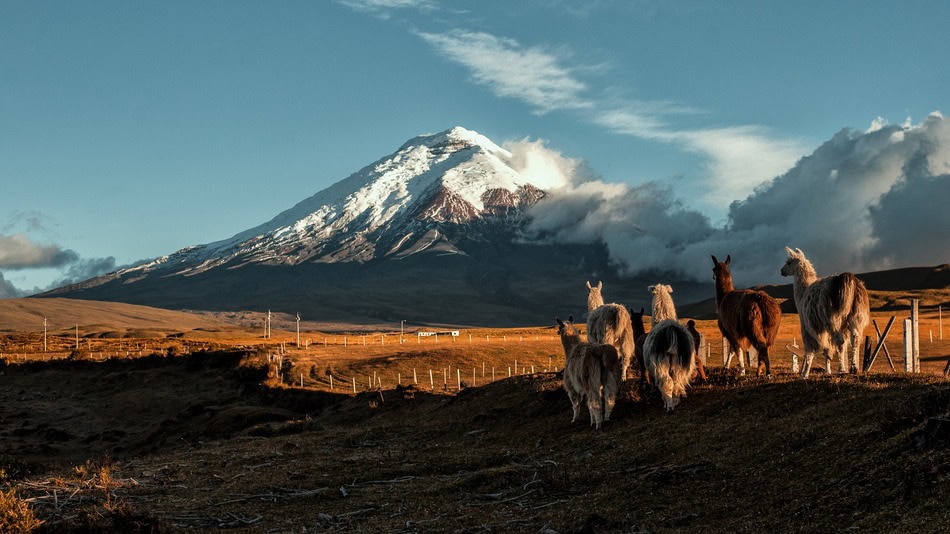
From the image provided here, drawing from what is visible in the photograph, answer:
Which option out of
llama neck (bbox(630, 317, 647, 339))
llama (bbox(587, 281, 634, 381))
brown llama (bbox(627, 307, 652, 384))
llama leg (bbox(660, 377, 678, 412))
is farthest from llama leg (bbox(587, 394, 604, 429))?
llama neck (bbox(630, 317, 647, 339))

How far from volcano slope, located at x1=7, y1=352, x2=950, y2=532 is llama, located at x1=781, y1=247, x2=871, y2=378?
1057 mm

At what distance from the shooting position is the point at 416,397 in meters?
32.6

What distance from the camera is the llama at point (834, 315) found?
1540 cm

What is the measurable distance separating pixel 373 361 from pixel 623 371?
4206cm

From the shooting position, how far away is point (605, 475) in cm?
1314

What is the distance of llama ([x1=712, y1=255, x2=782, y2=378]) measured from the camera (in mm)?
17453

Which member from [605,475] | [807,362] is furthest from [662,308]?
[605,475]

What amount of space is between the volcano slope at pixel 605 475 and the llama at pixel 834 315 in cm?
106

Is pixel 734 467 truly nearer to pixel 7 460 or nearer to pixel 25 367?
pixel 7 460

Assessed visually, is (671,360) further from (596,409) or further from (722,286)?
(722,286)

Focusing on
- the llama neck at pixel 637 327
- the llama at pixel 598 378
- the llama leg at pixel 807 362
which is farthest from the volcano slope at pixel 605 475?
the llama neck at pixel 637 327

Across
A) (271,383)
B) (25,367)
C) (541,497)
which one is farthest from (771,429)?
(25,367)

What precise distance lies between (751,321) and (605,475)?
20.4 feet

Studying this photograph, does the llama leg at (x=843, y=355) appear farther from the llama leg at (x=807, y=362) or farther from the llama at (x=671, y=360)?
the llama at (x=671, y=360)
